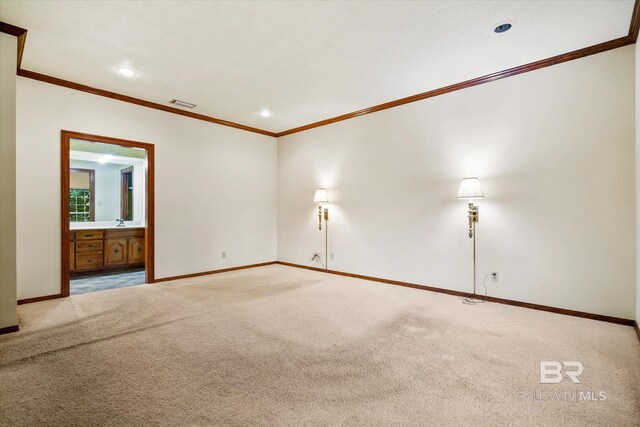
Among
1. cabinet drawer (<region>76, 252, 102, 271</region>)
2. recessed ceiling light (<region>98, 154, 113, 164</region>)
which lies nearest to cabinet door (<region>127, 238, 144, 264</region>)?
cabinet drawer (<region>76, 252, 102, 271</region>)

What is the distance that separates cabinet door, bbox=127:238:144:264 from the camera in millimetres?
6113

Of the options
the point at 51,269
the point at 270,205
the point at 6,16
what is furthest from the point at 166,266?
the point at 6,16

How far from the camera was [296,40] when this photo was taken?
3.03 meters

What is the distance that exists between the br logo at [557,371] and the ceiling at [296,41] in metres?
2.88

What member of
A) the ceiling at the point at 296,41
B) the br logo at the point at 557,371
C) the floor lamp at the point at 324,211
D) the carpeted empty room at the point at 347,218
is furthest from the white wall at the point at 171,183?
the br logo at the point at 557,371

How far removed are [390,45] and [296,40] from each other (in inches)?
38.1

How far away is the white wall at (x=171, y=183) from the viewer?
12.3ft

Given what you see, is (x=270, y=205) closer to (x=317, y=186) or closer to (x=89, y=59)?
(x=317, y=186)

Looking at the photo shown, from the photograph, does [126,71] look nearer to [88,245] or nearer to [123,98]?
[123,98]

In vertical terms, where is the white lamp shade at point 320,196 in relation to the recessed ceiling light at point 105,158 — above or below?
below

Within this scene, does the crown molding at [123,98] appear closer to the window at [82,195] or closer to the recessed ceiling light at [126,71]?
the recessed ceiling light at [126,71]

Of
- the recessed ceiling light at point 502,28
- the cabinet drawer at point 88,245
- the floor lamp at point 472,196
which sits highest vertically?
the recessed ceiling light at point 502,28

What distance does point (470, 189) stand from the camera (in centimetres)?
368

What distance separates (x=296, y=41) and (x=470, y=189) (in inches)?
103
